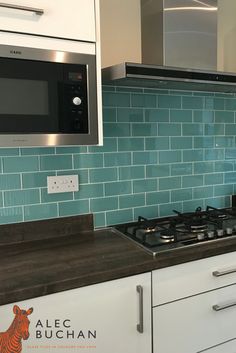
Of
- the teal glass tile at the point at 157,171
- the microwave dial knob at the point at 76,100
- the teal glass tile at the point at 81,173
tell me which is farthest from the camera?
the teal glass tile at the point at 157,171

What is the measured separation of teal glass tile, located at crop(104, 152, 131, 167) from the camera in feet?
5.93

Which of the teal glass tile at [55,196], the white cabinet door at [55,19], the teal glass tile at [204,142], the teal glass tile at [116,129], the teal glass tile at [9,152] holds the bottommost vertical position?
the teal glass tile at [55,196]

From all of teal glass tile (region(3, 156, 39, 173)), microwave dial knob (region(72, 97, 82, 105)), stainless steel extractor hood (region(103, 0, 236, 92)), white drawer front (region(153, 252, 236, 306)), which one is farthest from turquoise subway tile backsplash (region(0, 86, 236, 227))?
white drawer front (region(153, 252, 236, 306))

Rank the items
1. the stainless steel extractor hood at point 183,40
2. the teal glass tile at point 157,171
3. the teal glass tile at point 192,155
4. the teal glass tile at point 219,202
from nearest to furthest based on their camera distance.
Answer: the stainless steel extractor hood at point 183,40 → the teal glass tile at point 157,171 → the teal glass tile at point 192,155 → the teal glass tile at point 219,202

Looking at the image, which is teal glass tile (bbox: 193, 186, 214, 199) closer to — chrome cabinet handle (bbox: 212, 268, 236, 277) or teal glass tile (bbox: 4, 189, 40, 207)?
chrome cabinet handle (bbox: 212, 268, 236, 277)

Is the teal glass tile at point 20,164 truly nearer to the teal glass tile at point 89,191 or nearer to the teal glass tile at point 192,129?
the teal glass tile at point 89,191

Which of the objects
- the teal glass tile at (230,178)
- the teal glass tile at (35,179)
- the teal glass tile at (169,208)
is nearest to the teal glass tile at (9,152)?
the teal glass tile at (35,179)

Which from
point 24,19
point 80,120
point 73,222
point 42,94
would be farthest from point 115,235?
point 24,19

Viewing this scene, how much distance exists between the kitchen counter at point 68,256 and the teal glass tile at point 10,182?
0.61 feet

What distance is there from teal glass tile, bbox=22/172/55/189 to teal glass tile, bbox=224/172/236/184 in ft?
3.81

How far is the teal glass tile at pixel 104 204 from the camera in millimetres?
1799

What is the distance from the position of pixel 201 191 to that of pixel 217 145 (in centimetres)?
32

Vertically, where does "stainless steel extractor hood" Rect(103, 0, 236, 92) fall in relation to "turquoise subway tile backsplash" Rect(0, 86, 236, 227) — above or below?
above

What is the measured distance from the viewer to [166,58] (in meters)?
1.66
